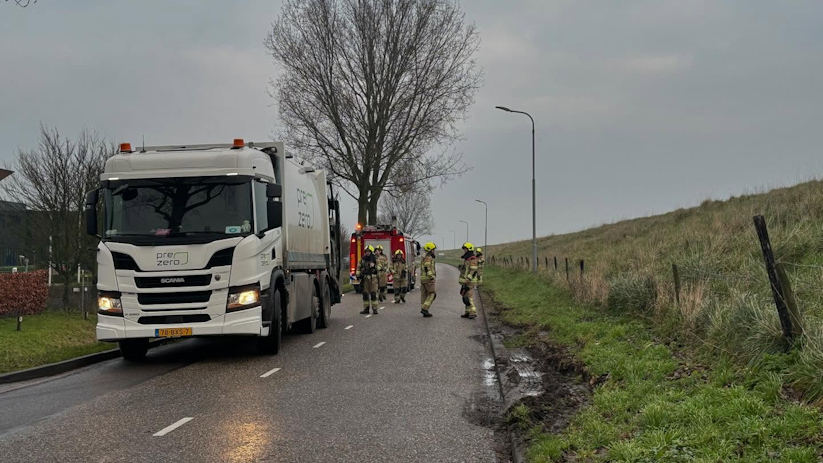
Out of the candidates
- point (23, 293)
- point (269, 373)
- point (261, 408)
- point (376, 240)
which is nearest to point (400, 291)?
point (376, 240)

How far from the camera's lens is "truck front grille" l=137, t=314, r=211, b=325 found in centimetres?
934

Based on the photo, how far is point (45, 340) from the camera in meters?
12.4

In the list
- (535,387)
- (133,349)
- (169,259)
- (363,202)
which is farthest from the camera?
(363,202)

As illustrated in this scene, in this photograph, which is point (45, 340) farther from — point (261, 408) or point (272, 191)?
point (261, 408)

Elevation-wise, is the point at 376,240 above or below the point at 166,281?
above

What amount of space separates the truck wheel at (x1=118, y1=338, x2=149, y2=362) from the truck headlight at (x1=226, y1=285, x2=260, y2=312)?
190cm

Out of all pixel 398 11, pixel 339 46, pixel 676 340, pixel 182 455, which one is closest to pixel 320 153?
pixel 339 46

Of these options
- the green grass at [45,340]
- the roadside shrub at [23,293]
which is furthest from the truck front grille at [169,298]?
the roadside shrub at [23,293]

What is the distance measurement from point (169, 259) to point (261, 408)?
10.6ft

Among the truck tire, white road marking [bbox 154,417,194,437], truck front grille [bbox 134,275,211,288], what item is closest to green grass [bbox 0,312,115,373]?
truck front grille [bbox 134,275,211,288]

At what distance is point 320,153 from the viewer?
1253 inches

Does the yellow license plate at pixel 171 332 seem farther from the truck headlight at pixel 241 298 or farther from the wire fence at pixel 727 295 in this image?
the wire fence at pixel 727 295

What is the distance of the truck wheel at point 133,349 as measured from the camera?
33.3ft

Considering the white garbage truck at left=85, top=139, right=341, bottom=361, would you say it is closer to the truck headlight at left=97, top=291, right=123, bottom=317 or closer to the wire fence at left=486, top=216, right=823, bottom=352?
the truck headlight at left=97, top=291, right=123, bottom=317
